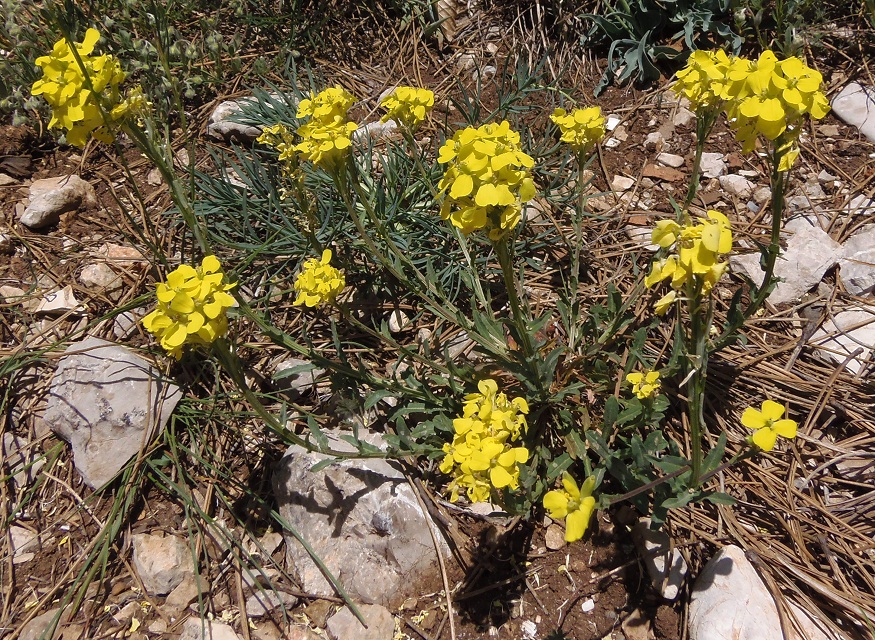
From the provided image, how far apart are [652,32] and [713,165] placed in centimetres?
105

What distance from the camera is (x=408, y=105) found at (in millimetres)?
2350

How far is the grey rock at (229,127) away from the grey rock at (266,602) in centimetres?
254

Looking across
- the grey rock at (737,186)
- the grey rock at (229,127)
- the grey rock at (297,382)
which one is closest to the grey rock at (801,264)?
the grey rock at (737,186)

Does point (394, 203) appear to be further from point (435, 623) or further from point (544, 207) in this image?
point (435, 623)

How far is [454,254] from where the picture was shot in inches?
119

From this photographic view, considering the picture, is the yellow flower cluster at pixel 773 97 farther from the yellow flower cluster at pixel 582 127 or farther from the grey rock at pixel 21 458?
the grey rock at pixel 21 458

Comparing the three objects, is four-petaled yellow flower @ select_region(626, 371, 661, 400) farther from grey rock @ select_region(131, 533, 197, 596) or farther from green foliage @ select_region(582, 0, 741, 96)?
green foliage @ select_region(582, 0, 741, 96)

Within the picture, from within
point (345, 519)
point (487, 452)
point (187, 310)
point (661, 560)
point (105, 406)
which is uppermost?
point (187, 310)

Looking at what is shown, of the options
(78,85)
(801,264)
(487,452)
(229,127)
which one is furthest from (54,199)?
(801,264)

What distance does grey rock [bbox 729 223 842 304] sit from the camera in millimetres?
2742

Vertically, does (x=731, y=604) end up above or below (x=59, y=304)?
below

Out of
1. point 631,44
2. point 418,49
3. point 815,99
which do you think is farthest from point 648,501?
point 418,49

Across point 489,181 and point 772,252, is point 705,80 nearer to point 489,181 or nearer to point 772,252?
point 772,252

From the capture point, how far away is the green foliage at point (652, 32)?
3615mm
